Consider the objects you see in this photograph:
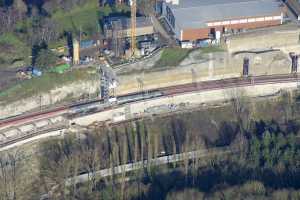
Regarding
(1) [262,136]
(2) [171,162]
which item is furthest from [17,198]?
(1) [262,136]

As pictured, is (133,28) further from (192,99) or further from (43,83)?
(43,83)

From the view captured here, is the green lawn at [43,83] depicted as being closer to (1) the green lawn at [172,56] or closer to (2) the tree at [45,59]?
(2) the tree at [45,59]

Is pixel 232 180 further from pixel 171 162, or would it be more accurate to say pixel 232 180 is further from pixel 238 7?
pixel 238 7

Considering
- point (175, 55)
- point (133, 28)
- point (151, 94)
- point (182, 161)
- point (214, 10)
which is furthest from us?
point (214, 10)

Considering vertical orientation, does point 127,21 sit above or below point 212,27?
above

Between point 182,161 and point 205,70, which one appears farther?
point 205,70

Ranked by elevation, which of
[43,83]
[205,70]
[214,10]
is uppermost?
[214,10]

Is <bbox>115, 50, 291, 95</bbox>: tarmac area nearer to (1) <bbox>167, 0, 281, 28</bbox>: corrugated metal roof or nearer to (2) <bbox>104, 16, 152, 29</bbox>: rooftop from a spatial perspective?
(1) <bbox>167, 0, 281, 28</bbox>: corrugated metal roof

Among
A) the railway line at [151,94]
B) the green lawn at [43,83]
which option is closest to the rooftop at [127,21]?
the green lawn at [43,83]

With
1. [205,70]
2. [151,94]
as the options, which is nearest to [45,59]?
[151,94]
